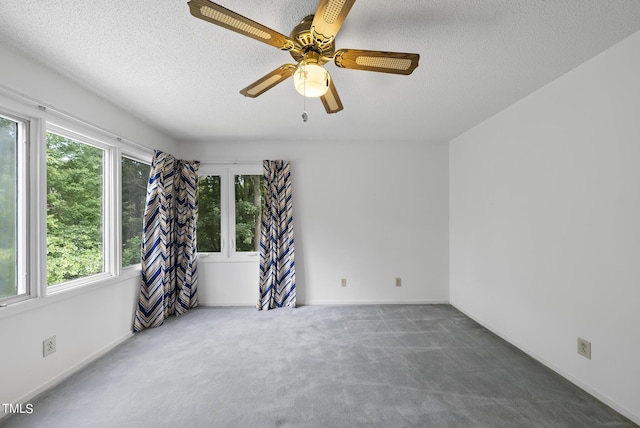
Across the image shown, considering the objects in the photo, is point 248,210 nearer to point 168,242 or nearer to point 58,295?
point 168,242

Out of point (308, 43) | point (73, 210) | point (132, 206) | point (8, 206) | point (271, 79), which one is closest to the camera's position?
point (308, 43)

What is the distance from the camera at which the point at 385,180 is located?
3.87 meters

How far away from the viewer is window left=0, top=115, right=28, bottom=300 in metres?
1.76

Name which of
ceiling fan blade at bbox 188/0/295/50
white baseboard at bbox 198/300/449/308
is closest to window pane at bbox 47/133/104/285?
white baseboard at bbox 198/300/449/308

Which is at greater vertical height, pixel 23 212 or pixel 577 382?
pixel 23 212

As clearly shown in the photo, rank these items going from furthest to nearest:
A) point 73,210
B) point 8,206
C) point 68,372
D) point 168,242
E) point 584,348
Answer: point 168,242, point 73,210, point 68,372, point 584,348, point 8,206

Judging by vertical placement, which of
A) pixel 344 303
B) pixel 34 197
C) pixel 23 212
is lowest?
pixel 344 303

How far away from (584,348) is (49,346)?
3965 mm

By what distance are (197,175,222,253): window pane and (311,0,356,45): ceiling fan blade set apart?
301 centimetres

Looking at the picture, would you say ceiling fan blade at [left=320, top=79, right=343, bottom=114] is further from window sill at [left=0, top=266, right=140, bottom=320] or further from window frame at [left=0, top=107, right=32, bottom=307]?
window sill at [left=0, top=266, right=140, bottom=320]

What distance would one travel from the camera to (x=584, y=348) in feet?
6.32

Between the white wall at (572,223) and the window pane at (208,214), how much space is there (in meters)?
3.54

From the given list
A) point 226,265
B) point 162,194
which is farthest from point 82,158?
point 226,265

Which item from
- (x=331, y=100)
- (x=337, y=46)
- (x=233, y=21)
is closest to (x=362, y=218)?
(x=331, y=100)
